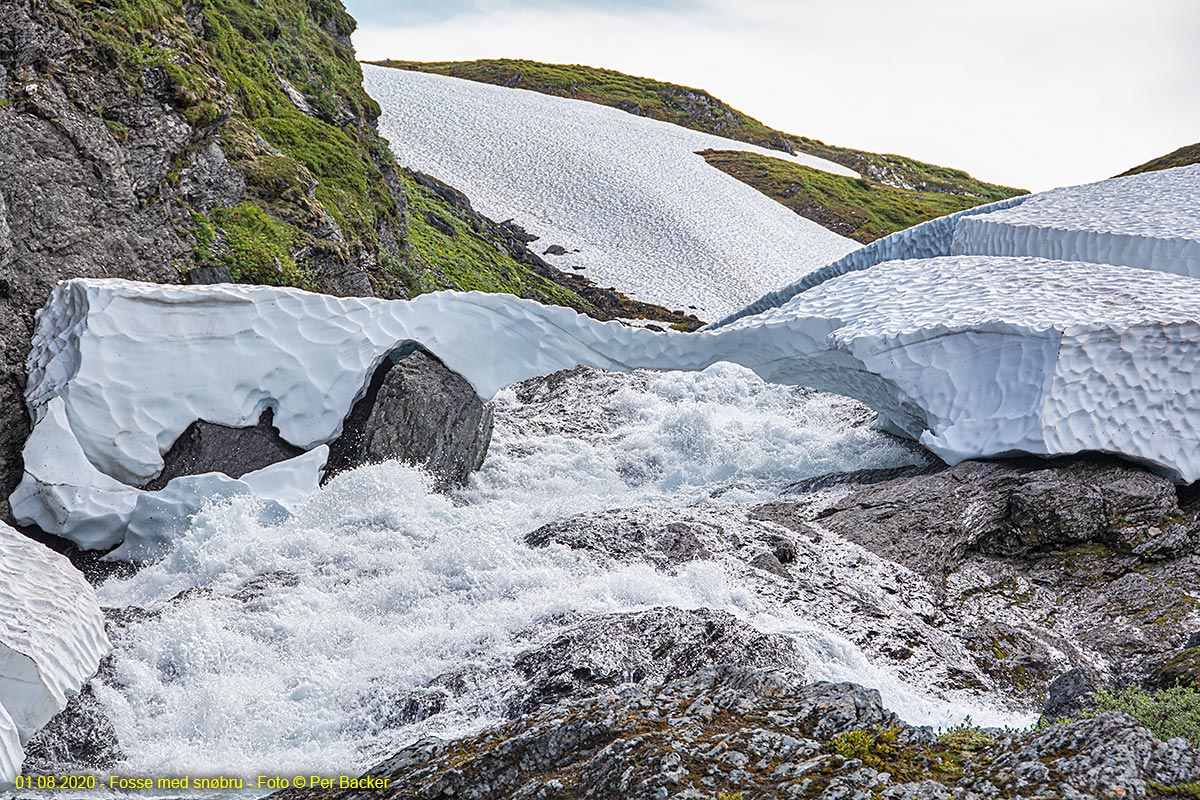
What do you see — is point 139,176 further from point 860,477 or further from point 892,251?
point 892,251

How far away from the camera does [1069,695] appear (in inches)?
252

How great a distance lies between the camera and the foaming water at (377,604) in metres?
6.16

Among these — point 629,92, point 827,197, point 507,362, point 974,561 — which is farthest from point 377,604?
point 629,92

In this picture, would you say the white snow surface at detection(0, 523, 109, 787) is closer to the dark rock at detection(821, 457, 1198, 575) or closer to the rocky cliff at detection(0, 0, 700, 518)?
the rocky cliff at detection(0, 0, 700, 518)

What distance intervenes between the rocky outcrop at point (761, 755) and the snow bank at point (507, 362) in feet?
16.8

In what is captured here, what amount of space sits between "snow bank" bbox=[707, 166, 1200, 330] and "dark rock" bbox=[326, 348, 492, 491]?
4.56 meters

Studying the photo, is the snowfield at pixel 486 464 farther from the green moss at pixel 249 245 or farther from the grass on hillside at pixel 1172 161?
the grass on hillside at pixel 1172 161

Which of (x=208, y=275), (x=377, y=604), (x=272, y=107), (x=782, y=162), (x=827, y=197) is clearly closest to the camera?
(x=377, y=604)

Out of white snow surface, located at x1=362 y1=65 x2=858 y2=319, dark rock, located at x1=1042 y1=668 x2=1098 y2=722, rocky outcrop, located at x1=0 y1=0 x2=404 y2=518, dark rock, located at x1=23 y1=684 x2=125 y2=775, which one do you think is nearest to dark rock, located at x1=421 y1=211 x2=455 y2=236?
white snow surface, located at x1=362 y1=65 x2=858 y2=319

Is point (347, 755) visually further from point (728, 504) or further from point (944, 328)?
point (944, 328)

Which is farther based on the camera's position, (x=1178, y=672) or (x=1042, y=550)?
(x=1042, y=550)

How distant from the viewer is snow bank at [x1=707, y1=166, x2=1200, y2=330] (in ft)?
40.7

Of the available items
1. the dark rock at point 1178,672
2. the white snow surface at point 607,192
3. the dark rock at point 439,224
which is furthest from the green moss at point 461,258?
the dark rock at point 1178,672

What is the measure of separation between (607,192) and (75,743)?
3178cm
